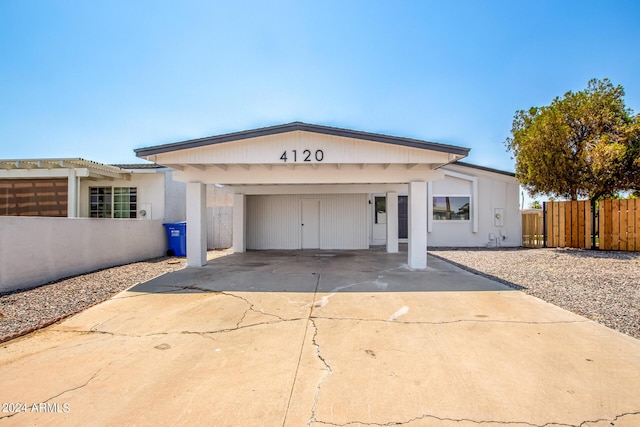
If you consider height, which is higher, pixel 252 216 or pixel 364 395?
pixel 252 216

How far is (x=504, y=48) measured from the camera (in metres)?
9.84

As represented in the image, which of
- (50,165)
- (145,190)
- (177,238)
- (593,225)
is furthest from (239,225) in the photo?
(593,225)

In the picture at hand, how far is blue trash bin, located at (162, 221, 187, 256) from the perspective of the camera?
11195 mm

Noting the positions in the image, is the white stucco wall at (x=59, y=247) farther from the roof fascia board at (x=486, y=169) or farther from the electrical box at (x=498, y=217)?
→ the electrical box at (x=498, y=217)

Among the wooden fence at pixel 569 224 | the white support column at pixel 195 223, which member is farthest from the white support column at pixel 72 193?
the wooden fence at pixel 569 224

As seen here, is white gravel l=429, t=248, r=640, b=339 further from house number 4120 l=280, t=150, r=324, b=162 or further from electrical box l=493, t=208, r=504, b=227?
house number 4120 l=280, t=150, r=324, b=162

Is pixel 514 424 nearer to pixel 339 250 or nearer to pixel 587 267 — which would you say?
pixel 587 267

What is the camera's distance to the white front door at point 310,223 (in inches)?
520

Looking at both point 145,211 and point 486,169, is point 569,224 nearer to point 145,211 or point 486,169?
point 486,169

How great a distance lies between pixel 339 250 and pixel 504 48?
9.12 metres

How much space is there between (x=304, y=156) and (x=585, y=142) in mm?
10760

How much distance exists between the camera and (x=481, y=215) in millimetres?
13773

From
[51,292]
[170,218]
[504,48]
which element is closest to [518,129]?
[504,48]

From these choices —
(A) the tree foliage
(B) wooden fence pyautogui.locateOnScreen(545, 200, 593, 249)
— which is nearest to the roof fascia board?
(A) the tree foliage
